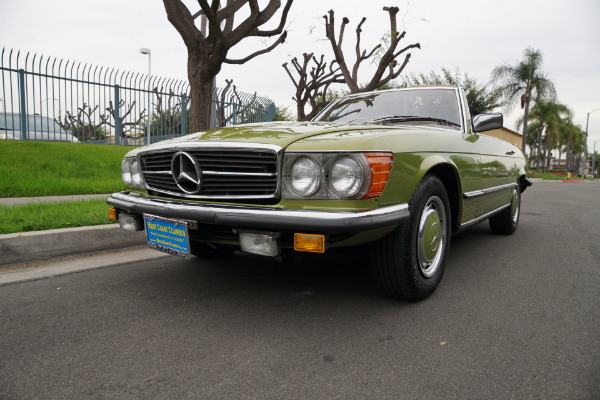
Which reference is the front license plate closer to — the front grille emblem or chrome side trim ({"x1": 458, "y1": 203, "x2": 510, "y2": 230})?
the front grille emblem

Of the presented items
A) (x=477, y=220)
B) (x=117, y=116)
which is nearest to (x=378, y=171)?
(x=477, y=220)

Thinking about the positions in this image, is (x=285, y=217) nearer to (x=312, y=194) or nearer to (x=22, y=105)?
(x=312, y=194)

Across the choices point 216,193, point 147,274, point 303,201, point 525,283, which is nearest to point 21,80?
point 147,274

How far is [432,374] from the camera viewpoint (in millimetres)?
1776

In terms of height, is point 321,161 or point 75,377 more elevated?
point 321,161

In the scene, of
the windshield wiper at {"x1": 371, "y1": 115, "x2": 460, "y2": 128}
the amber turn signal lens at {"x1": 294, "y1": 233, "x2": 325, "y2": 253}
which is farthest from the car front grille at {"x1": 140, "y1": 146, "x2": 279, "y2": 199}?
the windshield wiper at {"x1": 371, "y1": 115, "x2": 460, "y2": 128}

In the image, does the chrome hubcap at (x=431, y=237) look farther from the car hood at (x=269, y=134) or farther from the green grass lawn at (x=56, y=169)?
the green grass lawn at (x=56, y=169)

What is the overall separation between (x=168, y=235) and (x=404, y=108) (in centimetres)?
222

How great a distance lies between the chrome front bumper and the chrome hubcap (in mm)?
389

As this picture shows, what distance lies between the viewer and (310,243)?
2.01m

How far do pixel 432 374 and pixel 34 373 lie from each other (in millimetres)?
1679

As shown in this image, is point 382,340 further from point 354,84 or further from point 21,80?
point 354,84

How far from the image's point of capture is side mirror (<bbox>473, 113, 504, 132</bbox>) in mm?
3646

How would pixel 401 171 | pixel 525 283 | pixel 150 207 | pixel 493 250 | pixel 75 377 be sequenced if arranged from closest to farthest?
pixel 75 377
pixel 401 171
pixel 150 207
pixel 525 283
pixel 493 250
